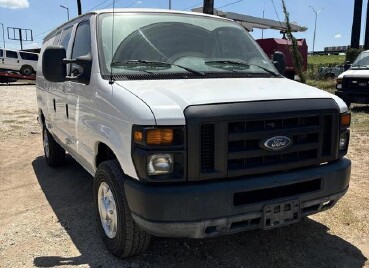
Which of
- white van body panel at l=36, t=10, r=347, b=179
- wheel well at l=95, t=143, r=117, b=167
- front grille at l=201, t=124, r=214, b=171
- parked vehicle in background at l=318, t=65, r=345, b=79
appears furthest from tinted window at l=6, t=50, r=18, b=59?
front grille at l=201, t=124, r=214, b=171

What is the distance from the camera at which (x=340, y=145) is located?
3.52m

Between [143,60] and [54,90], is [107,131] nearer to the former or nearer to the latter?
[143,60]

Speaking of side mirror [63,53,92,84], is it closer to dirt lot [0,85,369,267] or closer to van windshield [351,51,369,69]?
dirt lot [0,85,369,267]

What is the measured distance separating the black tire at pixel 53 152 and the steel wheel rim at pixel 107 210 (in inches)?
118

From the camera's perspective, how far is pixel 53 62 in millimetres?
3680

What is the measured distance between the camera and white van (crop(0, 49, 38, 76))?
28703mm

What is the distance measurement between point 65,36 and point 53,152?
202cm

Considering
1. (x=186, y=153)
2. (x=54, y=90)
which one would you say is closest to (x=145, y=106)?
(x=186, y=153)

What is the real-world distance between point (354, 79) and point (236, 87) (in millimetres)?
10459

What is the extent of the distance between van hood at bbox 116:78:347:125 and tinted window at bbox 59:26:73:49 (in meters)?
1.97

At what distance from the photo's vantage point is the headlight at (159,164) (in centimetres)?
282

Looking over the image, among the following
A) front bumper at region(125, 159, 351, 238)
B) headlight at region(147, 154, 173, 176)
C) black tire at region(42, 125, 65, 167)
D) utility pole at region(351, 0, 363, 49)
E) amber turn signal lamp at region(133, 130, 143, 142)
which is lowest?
black tire at region(42, 125, 65, 167)

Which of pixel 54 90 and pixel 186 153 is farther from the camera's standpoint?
pixel 54 90

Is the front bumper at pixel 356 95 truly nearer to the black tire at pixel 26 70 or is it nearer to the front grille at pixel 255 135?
the front grille at pixel 255 135
